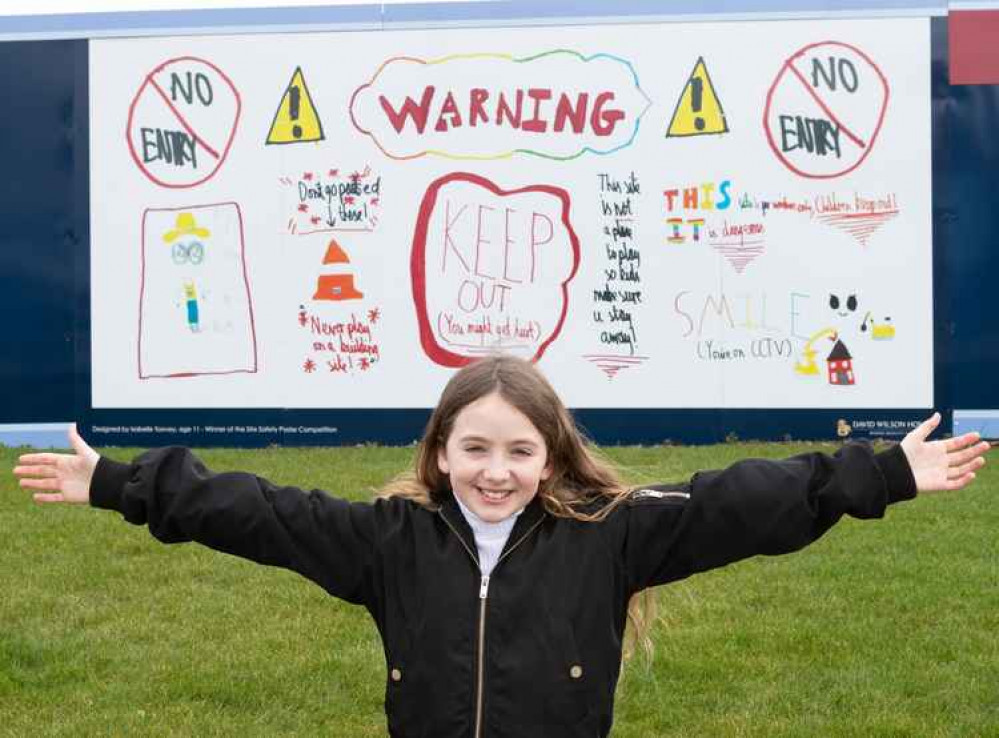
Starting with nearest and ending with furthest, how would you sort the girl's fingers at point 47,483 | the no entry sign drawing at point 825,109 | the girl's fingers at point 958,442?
the girl's fingers at point 958,442
the girl's fingers at point 47,483
the no entry sign drawing at point 825,109

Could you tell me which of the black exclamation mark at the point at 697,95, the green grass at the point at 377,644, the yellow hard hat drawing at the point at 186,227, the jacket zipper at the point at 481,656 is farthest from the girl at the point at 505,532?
the yellow hard hat drawing at the point at 186,227

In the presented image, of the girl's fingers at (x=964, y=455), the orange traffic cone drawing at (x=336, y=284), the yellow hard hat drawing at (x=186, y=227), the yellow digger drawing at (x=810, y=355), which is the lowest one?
the girl's fingers at (x=964, y=455)

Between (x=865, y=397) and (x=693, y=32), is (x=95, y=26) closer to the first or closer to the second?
(x=693, y=32)

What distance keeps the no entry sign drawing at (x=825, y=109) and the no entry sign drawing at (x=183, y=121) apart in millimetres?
4178

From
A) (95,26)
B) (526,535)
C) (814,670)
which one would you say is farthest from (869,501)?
(95,26)

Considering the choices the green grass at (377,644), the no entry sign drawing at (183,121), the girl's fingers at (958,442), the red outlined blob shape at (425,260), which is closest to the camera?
the girl's fingers at (958,442)

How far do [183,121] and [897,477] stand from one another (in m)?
8.95

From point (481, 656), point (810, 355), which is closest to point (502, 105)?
point (810, 355)

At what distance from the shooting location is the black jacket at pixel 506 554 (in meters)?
2.62

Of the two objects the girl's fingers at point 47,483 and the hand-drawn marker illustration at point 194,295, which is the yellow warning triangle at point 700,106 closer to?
the hand-drawn marker illustration at point 194,295

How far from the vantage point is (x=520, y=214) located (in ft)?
34.3

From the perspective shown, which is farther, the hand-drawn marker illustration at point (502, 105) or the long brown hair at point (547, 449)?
the hand-drawn marker illustration at point (502, 105)

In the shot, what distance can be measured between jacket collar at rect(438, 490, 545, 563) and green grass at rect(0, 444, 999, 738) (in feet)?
5.75

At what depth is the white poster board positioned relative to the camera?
1032 centimetres
